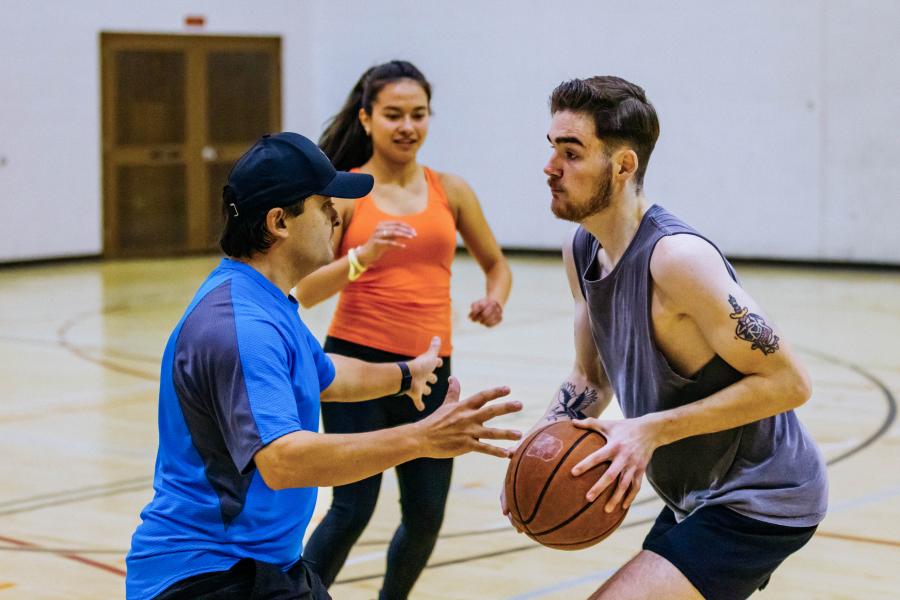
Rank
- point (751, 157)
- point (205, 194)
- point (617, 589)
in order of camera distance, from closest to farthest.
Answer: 1. point (617, 589)
2. point (751, 157)
3. point (205, 194)

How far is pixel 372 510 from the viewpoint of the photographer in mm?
4332

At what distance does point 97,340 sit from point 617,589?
842 cm

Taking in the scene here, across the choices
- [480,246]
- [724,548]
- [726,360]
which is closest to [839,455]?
[480,246]

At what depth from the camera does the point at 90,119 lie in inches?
629

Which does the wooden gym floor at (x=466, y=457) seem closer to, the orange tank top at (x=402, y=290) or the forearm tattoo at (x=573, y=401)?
the orange tank top at (x=402, y=290)

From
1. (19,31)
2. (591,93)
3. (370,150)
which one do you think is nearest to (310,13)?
(19,31)

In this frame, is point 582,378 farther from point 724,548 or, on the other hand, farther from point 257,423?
point 257,423

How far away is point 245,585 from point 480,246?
251cm

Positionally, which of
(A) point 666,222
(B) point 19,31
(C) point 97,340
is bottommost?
(C) point 97,340

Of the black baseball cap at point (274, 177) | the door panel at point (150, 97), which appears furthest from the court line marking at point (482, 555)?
the door panel at point (150, 97)

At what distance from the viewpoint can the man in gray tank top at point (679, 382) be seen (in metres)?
2.91

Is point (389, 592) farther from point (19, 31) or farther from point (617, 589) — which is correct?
point (19, 31)

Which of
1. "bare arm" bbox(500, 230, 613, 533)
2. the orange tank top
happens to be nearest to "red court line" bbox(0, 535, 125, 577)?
the orange tank top

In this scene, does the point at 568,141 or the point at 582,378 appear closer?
the point at 568,141
